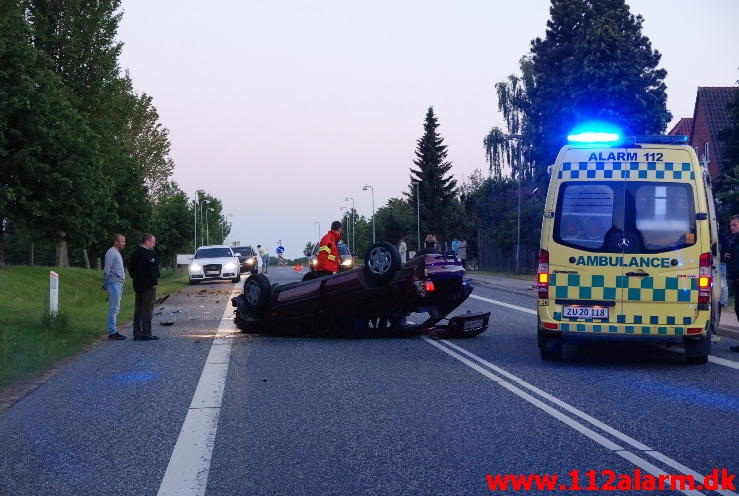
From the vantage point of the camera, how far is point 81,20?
4291 centimetres

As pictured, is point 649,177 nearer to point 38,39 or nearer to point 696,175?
point 696,175

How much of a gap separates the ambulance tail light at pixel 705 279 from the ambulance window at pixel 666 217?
247 millimetres

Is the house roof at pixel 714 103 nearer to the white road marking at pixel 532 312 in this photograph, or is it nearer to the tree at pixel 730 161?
the tree at pixel 730 161

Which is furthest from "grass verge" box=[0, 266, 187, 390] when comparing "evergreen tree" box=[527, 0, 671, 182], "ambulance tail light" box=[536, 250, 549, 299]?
"evergreen tree" box=[527, 0, 671, 182]

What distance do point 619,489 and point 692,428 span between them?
82.2 inches

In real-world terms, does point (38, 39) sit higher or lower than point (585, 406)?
higher

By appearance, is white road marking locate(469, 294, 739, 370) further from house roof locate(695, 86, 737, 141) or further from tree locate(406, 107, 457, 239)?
tree locate(406, 107, 457, 239)

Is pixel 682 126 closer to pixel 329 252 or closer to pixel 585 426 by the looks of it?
pixel 329 252

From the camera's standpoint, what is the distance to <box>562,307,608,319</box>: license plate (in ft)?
35.2

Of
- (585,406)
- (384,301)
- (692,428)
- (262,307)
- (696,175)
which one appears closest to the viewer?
(692,428)

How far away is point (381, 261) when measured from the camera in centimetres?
1362

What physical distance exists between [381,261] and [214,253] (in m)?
25.8

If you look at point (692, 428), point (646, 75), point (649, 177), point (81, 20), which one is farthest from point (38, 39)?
point (692, 428)

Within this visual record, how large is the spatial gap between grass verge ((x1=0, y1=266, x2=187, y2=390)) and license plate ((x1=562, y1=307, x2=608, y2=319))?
6239 mm
